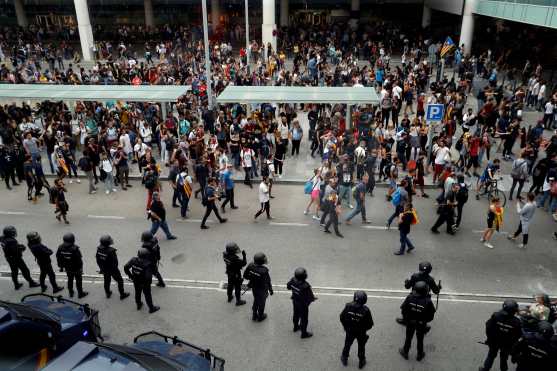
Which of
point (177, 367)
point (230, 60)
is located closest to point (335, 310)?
point (177, 367)

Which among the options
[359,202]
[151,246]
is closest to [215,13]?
[359,202]

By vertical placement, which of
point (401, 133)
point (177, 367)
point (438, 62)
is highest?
point (438, 62)

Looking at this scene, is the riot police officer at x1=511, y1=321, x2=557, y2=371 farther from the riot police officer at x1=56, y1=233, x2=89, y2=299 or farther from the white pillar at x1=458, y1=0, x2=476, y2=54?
the white pillar at x1=458, y1=0, x2=476, y2=54

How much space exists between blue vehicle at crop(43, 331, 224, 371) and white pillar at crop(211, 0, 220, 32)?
35.8 metres

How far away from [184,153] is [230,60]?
13.6 metres

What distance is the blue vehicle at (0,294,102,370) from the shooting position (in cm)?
615

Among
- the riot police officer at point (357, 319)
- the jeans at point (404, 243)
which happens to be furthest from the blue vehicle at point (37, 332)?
the jeans at point (404, 243)

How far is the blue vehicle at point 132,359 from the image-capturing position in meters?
5.56

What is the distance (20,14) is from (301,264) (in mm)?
41946

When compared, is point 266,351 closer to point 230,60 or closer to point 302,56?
point 230,60


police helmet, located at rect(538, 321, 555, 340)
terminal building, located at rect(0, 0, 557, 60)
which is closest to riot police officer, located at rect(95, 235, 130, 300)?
police helmet, located at rect(538, 321, 555, 340)

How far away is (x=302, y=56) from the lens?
2956cm

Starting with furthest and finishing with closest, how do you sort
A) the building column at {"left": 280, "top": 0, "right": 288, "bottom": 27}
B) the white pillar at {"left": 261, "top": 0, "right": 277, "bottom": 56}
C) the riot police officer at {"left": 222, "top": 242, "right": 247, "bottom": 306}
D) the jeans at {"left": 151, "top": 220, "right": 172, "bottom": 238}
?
the building column at {"left": 280, "top": 0, "right": 288, "bottom": 27} < the white pillar at {"left": 261, "top": 0, "right": 277, "bottom": 56} < the jeans at {"left": 151, "top": 220, "right": 172, "bottom": 238} < the riot police officer at {"left": 222, "top": 242, "right": 247, "bottom": 306}

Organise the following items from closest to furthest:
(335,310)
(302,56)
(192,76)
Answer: (335,310), (192,76), (302,56)
